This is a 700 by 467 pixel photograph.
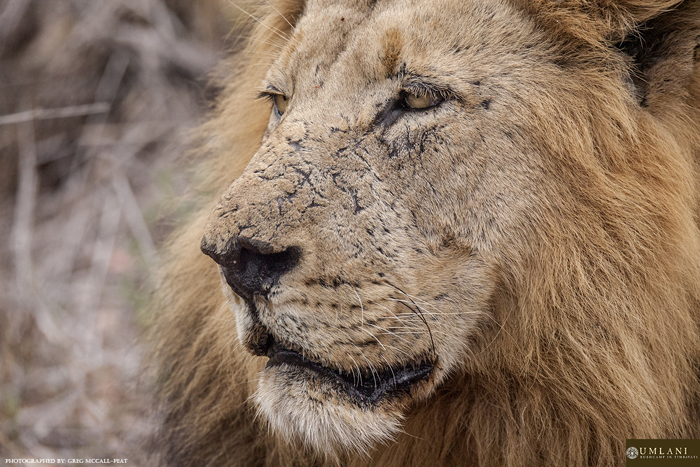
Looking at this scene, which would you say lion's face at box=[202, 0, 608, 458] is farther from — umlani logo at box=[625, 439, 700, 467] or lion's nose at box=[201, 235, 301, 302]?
umlani logo at box=[625, 439, 700, 467]

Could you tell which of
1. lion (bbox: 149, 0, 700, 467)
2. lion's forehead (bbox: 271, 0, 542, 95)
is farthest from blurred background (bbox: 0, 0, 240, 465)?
lion (bbox: 149, 0, 700, 467)

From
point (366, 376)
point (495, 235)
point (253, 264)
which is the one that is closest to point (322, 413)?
point (366, 376)

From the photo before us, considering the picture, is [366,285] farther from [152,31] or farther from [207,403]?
[152,31]

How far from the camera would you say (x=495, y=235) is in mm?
1754

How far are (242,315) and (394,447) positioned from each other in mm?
639

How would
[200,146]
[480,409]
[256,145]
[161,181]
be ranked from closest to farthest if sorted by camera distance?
[480,409], [256,145], [200,146], [161,181]

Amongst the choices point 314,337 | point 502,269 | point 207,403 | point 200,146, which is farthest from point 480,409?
point 200,146

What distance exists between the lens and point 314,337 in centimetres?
172

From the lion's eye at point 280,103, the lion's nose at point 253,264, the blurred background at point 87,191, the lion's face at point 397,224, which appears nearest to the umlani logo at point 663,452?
the lion's face at point 397,224

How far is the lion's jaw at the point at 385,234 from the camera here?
1.71 meters

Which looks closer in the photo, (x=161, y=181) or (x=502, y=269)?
(x=502, y=269)

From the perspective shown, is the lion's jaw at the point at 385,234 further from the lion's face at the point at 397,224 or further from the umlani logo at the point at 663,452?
the umlani logo at the point at 663,452

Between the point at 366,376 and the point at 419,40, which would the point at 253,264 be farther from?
the point at 419,40

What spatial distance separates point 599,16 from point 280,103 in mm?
998
